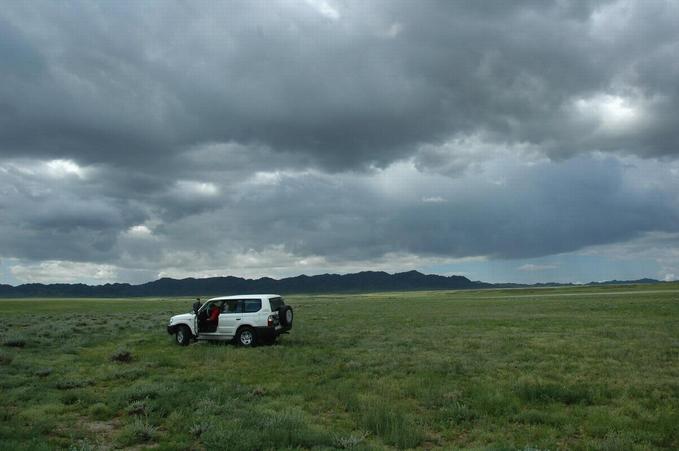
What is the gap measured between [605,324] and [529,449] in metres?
26.2

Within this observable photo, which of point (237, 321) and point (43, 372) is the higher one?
point (237, 321)

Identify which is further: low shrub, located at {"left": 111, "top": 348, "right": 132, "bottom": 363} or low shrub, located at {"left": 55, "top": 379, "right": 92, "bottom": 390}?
low shrub, located at {"left": 111, "top": 348, "right": 132, "bottom": 363}

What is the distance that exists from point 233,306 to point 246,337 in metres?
1.67

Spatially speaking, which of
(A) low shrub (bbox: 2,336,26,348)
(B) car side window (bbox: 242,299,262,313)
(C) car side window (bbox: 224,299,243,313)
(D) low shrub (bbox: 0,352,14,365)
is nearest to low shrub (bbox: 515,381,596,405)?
(B) car side window (bbox: 242,299,262,313)

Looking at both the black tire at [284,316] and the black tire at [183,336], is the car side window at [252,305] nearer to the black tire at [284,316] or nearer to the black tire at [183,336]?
the black tire at [284,316]

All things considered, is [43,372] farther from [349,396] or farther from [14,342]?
[349,396]

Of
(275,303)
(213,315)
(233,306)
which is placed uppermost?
(275,303)

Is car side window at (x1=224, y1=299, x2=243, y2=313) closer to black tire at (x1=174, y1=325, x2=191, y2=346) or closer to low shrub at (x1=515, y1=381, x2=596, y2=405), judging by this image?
black tire at (x1=174, y1=325, x2=191, y2=346)

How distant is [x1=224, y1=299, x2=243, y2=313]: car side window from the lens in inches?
904

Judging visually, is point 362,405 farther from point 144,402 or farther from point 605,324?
point 605,324

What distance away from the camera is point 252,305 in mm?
22781

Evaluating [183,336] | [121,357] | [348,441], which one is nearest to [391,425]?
[348,441]

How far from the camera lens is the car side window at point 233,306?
22953 mm

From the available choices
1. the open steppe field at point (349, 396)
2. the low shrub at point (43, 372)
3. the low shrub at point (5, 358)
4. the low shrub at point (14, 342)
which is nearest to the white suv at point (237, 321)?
the open steppe field at point (349, 396)
